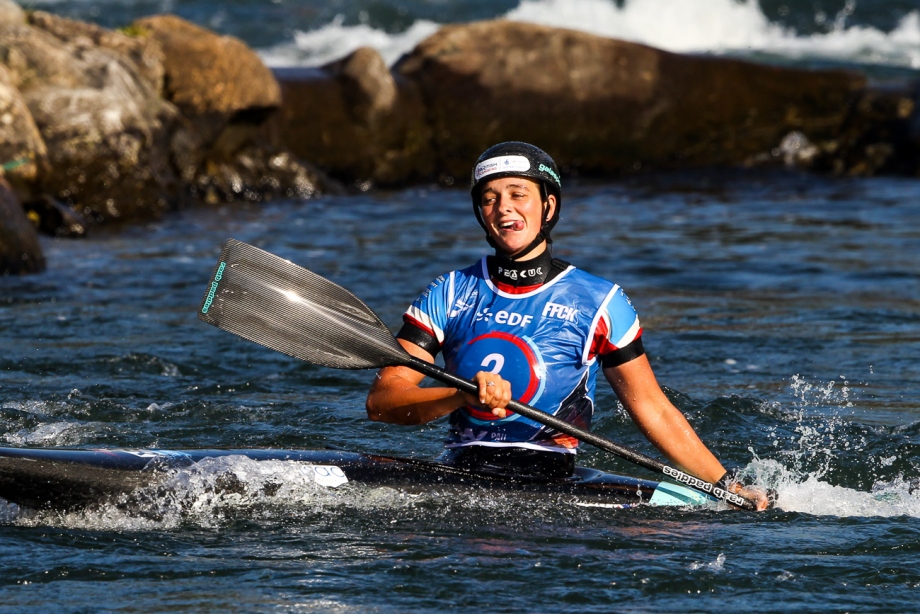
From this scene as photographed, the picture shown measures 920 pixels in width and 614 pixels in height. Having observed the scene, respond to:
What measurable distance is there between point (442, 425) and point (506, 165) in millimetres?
2553

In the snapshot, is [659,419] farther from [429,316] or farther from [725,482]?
[429,316]

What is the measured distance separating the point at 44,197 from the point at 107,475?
26.3ft

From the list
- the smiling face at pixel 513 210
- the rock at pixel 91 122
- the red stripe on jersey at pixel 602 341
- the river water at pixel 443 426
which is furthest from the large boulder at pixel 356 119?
the red stripe on jersey at pixel 602 341

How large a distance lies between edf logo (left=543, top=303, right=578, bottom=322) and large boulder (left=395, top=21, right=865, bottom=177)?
37.5 ft

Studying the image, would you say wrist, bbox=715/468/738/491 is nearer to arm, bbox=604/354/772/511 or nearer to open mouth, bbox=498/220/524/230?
arm, bbox=604/354/772/511

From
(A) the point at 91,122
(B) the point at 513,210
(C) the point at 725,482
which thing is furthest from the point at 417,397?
(A) the point at 91,122

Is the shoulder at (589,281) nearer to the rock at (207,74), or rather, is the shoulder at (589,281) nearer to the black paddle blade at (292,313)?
the black paddle blade at (292,313)

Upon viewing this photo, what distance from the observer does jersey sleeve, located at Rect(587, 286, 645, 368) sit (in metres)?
4.82

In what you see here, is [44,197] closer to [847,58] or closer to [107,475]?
[107,475]

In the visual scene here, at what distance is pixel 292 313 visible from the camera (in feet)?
16.5

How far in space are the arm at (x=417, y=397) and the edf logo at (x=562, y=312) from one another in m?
0.48

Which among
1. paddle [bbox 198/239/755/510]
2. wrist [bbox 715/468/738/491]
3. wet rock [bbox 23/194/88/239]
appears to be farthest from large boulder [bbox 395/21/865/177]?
wrist [bbox 715/468/738/491]

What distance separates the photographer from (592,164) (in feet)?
54.5

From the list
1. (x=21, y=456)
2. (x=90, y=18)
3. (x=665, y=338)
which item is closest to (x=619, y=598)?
(x=21, y=456)
